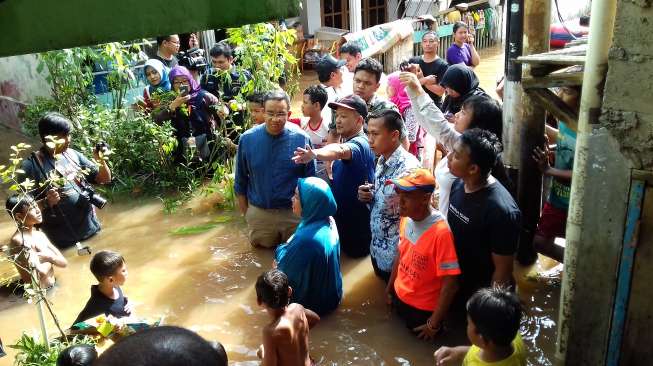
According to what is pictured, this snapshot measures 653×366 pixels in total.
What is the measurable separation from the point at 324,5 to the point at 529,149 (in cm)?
1130

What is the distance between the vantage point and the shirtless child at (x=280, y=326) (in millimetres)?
3184

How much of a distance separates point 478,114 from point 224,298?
2641mm

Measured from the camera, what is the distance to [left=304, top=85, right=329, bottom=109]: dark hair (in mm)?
5355

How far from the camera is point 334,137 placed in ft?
17.5

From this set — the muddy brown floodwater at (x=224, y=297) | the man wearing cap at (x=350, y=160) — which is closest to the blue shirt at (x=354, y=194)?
the man wearing cap at (x=350, y=160)

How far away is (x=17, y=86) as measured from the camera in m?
9.90

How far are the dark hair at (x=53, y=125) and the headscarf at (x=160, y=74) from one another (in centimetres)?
254

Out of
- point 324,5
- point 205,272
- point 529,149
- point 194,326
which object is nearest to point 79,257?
point 205,272

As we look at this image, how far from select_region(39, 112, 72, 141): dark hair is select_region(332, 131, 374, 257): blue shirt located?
2.40 m

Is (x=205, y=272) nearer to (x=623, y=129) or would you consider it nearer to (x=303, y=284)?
(x=303, y=284)

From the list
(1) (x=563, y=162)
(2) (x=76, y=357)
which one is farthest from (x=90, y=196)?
(1) (x=563, y=162)

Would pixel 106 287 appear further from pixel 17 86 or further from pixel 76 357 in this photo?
pixel 17 86

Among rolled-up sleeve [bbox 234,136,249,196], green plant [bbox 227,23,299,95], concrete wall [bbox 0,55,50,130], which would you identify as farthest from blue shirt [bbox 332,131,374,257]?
concrete wall [bbox 0,55,50,130]

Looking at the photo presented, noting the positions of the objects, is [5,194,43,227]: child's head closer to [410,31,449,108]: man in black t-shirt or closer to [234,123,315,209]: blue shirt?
[234,123,315,209]: blue shirt
